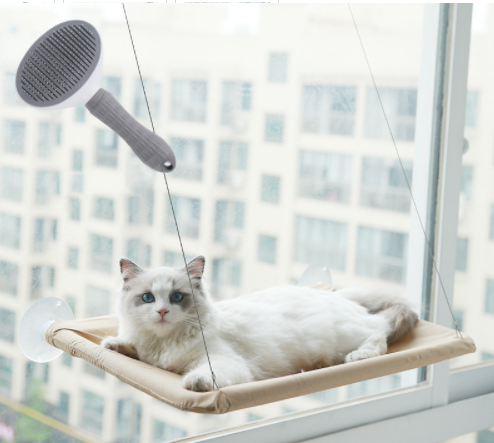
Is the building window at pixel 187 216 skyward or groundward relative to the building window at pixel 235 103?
groundward

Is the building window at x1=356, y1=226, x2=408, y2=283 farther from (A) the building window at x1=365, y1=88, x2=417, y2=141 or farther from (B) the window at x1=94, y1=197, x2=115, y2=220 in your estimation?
(B) the window at x1=94, y1=197, x2=115, y2=220

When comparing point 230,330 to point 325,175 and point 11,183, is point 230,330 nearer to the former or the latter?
point 11,183

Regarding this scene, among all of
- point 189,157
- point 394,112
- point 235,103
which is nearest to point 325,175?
point 394,112

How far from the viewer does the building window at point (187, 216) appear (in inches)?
69.7

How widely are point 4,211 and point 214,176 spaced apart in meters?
0.67

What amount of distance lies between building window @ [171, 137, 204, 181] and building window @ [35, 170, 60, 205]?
15.0 inches

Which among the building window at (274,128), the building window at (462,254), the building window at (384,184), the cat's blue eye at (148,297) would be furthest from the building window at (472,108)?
the cat's blue eye at (148,297)

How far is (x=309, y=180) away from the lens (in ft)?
6.95

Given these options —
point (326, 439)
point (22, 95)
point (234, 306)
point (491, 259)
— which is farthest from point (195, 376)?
→ point (491, 259)

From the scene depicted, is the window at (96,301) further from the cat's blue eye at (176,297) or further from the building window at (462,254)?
the building window at (462,254)

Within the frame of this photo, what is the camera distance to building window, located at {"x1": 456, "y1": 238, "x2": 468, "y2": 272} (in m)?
2.32

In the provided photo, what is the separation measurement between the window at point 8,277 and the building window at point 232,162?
2.33 ft

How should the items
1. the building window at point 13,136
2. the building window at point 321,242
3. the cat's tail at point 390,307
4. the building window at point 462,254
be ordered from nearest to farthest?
the cat's tail at point 390,307 → the building window at point 13,136 → the building window at point 321,242 → the building window at point 462,254

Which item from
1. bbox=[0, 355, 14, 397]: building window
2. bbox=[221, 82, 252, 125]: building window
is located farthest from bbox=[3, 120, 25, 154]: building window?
bbox=[221, 82, 252, 125]: building window
